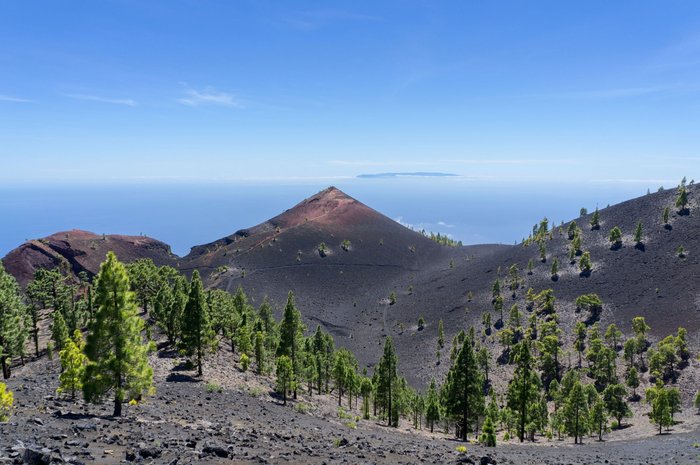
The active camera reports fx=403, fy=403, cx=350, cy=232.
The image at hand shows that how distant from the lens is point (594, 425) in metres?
54.2

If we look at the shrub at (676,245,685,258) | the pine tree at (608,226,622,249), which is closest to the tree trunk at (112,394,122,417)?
the shrub at (676,245,685,258)

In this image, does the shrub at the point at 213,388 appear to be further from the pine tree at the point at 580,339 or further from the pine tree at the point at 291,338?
the pine tree at the point at 580,339

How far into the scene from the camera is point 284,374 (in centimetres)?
4362

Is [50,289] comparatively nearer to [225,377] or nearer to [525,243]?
[225,377]

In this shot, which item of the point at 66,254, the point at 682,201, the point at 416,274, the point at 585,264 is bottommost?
the point at 416,274

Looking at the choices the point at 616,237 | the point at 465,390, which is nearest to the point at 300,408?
the point at 465,390

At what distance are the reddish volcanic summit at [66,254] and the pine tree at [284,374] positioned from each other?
11755 cm

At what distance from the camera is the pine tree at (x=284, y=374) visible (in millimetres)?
43375

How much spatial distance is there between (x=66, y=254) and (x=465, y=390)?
145 m

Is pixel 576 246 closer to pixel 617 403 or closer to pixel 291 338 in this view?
pixel 617 403

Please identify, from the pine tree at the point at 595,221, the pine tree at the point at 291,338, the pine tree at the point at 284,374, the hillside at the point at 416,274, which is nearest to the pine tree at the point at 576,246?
the hillside at the point at 416,274

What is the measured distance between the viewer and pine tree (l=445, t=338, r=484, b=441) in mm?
42719

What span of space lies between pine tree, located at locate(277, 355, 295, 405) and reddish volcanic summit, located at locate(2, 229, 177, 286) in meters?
118

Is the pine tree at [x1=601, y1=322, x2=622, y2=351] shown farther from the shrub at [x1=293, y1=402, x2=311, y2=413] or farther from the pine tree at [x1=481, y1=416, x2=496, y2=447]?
the shrub at [x1=293, y1=402, x2=311, y2=413]
